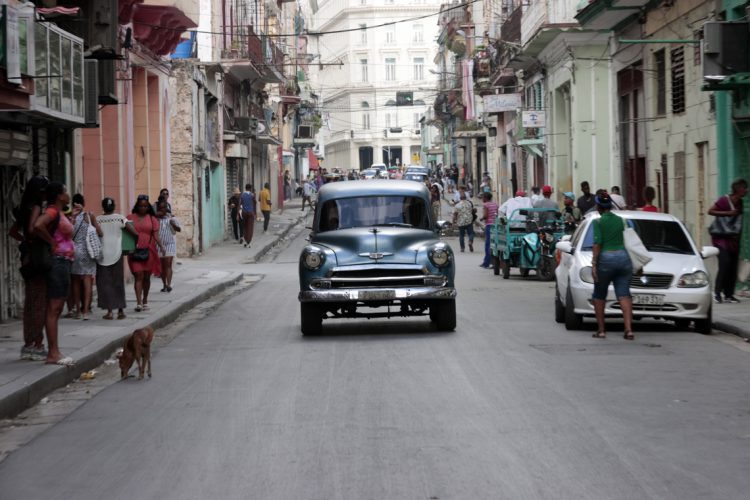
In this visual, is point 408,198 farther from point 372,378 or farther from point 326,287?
point 372,378

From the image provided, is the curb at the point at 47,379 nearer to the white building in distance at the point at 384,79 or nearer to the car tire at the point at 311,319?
the car tire at the point at 311,319

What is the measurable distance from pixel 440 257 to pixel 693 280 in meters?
3.11

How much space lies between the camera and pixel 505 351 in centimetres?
1387

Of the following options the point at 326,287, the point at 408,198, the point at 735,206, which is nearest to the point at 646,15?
the point at 735,206

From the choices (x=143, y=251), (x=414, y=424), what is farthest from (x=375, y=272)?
(x=414, y=424)

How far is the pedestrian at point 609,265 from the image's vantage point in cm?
1523

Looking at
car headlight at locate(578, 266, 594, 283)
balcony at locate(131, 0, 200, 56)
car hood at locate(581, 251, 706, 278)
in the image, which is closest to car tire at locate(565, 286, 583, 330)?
car headlight at locate(578, 266, 594, 283)

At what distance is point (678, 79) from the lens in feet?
87.0

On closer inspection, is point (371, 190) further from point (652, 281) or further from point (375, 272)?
point (652, 281)

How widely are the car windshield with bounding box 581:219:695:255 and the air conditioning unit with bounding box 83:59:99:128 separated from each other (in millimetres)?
8833

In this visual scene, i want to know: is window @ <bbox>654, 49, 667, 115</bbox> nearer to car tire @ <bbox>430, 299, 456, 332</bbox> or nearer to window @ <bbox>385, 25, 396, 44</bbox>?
car tire @ <bbox>430, 299, 456, 332</bbox>

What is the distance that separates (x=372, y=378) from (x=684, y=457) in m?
4.26

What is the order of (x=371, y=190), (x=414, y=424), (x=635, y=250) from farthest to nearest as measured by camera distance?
1. (x=371, y=190)
2. (x=635, y=250)
3. (x=414, y=424)

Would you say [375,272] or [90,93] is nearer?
[375,272]
